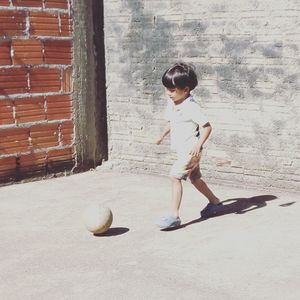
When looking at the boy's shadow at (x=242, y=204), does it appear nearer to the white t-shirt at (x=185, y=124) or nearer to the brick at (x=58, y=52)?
the white t-shirt at (x=185, y=124)

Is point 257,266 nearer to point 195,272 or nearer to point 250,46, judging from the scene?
point 195,272

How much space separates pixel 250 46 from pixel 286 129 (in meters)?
0.98

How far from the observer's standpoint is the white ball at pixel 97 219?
4887 mm

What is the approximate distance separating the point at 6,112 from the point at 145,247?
Result: 282 cm

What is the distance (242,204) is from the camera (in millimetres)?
5957

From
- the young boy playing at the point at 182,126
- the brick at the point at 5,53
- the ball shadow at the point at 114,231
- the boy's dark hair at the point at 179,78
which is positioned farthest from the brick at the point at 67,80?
the ball shadow at the point at 114,231

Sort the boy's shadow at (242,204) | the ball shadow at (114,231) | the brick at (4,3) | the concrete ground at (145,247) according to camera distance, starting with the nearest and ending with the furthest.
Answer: the concrete ground at (145,247) → the ball shadow at (114,231) → the boy's shadow at (242,204) → the brick at (4,3)

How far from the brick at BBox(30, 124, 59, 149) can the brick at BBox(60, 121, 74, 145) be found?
3.5 inches

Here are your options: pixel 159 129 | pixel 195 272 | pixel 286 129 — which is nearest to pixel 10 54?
pixel 159 129

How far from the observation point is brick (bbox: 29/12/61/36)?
22.2 feet

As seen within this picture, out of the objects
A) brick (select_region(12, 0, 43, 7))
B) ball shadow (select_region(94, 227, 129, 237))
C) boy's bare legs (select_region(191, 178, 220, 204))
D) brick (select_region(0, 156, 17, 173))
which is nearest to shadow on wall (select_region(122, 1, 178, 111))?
brick (select_region(12, 0, 43, 7))

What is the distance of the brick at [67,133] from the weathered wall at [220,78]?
0.55m

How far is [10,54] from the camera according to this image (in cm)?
659

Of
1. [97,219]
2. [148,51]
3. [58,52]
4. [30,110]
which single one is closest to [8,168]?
[30,110]
